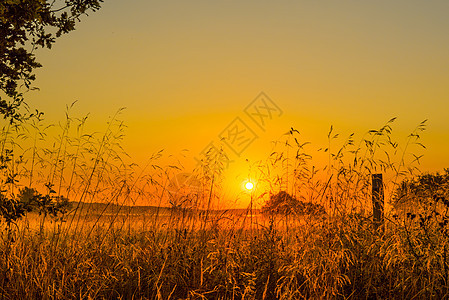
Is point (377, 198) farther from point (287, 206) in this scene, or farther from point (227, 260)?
point (227, 260)

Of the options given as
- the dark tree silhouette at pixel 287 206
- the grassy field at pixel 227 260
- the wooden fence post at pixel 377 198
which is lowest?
the grassy field at pixel 227 260

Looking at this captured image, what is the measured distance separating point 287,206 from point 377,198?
1476mm

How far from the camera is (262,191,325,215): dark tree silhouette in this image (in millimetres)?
6333

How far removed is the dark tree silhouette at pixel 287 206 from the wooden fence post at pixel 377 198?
99 centimetres

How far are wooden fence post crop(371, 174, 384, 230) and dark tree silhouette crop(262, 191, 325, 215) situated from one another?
987 millimetres

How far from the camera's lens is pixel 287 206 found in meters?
6.55

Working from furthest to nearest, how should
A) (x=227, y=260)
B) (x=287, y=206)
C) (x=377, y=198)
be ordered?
1. (x=377, y=198)
2. (x=287, y=206)
3. (x=227, y=260)

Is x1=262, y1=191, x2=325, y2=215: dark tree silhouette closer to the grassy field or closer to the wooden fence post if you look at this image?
the grassy field

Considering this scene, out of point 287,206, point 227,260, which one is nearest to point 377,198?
point 287,206

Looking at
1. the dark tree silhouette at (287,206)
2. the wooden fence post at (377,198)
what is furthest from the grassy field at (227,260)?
the wooden fence post at (377,198)

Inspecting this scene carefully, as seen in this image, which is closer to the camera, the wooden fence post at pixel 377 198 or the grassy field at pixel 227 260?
the grassy field at pixel 227 260

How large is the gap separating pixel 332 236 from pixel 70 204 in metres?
3.07

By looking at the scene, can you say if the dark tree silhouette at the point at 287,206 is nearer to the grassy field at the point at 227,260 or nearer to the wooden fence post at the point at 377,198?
the grassy field at the point at 227,260

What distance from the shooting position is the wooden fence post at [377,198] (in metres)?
6.94
